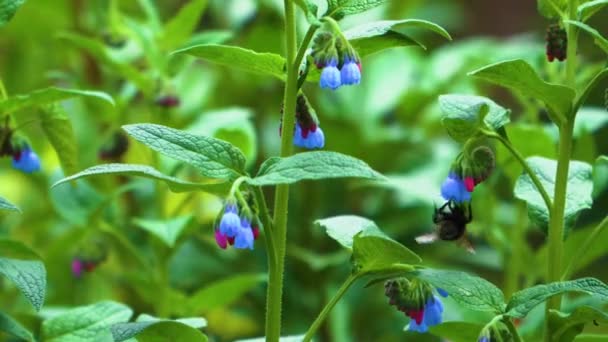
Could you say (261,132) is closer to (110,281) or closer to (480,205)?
(110,281)

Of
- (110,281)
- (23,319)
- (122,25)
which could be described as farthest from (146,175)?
(110,281)

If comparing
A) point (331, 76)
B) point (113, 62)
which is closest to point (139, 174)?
point (331, 76)

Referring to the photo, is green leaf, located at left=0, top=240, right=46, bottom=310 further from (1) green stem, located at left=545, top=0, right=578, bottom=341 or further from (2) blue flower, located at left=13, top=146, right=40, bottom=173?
(1) green stem, located at left=545, top=0, right=578, bottom=341

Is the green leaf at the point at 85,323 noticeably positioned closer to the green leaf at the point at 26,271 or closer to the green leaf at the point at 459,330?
the green leaf at the point at 26,271

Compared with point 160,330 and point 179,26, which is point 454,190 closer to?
point 160,330

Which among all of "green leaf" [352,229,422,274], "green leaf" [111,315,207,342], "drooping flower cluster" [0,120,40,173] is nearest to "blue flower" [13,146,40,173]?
"drooping flower cluster" [0,120,40,173]
